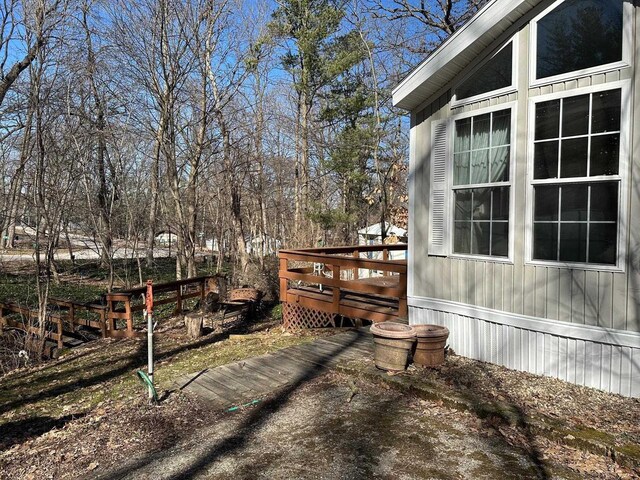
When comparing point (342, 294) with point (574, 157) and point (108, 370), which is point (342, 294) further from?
point (574, 157)

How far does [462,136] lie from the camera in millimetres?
5297

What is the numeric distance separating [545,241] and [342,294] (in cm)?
436

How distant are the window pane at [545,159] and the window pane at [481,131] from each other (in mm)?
606

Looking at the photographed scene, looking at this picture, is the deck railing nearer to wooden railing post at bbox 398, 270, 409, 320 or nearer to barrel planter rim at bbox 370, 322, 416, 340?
wooden railing post at bbox 398, 270, 409, 320

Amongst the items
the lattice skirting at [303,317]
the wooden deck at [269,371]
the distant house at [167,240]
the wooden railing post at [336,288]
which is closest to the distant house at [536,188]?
the wooden deck at [269,371]

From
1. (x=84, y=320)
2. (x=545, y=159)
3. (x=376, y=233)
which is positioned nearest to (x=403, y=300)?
(x=545, y=159)

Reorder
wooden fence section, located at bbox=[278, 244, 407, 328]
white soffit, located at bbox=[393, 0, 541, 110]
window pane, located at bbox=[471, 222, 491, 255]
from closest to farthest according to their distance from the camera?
white soffit, located at bbox=[393, 0, 541, 110] < window pane, located at bbox=[471, 222, 491, 255] < wooden fence section, located at bbox=[278, 244, 407, 328]

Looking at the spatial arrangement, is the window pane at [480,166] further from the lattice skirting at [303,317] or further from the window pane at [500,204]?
the lattice skirting at [303,317]

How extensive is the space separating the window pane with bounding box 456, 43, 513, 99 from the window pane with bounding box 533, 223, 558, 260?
157cm

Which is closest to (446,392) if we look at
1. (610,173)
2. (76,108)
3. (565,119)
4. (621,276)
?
(621,276)

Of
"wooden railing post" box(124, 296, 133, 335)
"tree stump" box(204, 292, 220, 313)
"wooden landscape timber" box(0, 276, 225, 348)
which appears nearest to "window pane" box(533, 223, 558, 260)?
"wooden landscape timber" box(0, 276, 225, 348)

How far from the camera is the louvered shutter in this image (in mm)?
5438

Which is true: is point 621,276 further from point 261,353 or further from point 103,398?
point 103,398

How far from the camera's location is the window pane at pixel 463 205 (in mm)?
5238
